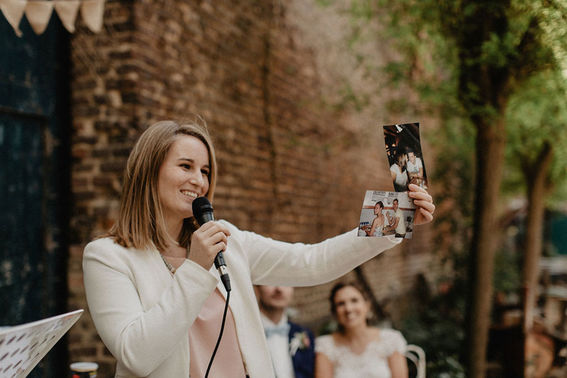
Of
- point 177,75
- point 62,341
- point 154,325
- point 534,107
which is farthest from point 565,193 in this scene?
point 154,325

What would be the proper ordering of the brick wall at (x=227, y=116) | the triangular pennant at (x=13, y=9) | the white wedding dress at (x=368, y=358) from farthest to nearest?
1. the white wedding dress at (x=368, y=358)
2. the brick wall at (x=227, y=116)
3. the triangular pennant at (x=13, y=9)

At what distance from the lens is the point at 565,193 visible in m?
10.7

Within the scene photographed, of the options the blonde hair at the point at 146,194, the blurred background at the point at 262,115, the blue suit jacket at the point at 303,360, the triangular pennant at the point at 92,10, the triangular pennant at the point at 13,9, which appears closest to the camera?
the blonde hair at the point at 146,194

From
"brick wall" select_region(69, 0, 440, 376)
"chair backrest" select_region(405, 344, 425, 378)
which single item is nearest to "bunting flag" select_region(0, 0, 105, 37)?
"brick wall" select_region(69, 0, 440, 376)

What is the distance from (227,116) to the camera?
487 centimetres

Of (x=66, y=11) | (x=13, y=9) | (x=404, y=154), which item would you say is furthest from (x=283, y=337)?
(x=13, y=9)

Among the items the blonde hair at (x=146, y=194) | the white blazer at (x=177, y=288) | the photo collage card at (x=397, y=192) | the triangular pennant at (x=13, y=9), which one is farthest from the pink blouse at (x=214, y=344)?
the triangular pennant at (x=13, y=9)

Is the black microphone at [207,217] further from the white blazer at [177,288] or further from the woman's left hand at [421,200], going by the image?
the woman's left hand at [421,200]

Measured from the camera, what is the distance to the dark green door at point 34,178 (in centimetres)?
341

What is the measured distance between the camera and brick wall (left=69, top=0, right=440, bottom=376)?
373cm

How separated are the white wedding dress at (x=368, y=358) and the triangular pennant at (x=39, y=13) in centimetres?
292

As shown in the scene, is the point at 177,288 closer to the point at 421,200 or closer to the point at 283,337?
the point at 421,200

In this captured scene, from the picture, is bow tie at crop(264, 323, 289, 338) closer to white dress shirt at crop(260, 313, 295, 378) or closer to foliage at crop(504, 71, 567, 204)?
white dress shirt at crop(260, 313, 295, 378)

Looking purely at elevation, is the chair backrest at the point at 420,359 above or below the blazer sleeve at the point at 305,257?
below
